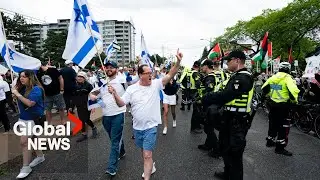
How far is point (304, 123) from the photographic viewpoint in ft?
31.5

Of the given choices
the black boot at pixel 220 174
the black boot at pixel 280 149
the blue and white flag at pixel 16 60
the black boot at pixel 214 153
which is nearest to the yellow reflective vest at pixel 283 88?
the black boot at pixel 280 149

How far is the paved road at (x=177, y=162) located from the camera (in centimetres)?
566

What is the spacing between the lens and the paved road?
5660 millimetres

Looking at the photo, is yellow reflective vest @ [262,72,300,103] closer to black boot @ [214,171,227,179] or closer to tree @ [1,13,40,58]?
black boot @ [214,171,227,179]

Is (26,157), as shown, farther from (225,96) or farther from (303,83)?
(303,83)

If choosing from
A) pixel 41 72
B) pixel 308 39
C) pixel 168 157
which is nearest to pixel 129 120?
pixel 41 72

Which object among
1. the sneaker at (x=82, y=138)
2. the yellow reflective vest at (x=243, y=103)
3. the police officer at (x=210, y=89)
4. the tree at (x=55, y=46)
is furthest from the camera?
the tree at (x=55, y=46)

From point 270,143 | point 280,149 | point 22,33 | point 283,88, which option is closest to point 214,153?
point 280,149

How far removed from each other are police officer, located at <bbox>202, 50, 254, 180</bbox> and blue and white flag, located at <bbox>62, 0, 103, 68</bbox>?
1956 millimetres

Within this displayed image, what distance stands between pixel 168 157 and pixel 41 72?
435 centimetres

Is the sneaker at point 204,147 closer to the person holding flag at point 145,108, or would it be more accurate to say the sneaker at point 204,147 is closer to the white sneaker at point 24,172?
the person holding flag at point 145,108

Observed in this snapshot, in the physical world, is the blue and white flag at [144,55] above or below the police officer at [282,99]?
above

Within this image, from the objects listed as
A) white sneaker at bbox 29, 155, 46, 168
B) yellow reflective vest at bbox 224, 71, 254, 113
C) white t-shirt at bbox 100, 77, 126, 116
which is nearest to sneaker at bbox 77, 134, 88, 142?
white sneaker at bbox 29, 155, 46, 168

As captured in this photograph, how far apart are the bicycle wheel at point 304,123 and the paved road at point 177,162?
30.8 inches
